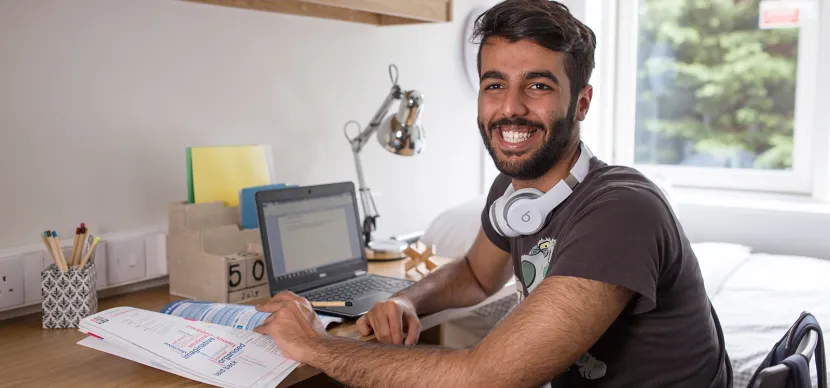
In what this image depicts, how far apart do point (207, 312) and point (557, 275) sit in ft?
2.07

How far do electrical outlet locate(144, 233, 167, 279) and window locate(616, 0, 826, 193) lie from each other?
2183mm

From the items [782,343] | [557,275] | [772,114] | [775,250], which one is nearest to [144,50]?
[557,275]

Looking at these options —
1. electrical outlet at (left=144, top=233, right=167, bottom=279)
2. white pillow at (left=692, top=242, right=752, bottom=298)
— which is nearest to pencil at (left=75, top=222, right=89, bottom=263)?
electrical outlet at (left=144, top=233, right=167, bottom=279)

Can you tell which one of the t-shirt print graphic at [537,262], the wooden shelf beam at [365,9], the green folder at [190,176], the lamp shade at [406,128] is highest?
the wooden shelf beam at [365,9]

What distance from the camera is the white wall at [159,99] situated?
4.85ft

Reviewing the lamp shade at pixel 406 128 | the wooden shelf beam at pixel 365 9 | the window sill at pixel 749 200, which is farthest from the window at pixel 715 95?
the lamp shade at pixel 406 128

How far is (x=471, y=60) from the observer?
281 cm

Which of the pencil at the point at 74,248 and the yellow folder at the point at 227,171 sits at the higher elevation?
the yellow folder at the point at 227,171

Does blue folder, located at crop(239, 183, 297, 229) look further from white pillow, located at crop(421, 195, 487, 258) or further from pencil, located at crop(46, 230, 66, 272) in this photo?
white pillow, located at crop(421, 195, 487, 258)

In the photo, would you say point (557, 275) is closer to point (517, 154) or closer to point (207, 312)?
point (517, 154)

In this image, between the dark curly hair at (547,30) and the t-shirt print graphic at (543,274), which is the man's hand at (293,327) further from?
the dark curly hair at (547,30)

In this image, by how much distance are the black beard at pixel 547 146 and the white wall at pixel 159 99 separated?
820mm

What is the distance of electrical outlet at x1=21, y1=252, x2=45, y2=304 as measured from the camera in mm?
1440

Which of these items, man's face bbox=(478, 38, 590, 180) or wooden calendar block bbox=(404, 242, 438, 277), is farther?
wooden calendar block bbox=(404, 242, 438, 277)
